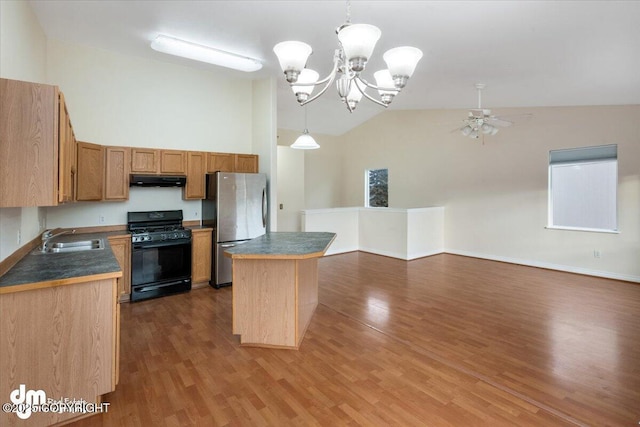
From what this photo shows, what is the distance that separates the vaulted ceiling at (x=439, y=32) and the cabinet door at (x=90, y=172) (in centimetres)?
127

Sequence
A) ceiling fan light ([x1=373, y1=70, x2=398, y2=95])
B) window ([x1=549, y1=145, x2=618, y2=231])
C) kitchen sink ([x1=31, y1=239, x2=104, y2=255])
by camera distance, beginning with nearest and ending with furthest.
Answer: ceiling fan light ([x1=373, y1=70, x2=398, y2=95]) → kitchen sink ([x1=31, y1=239, x2=104, y2=255]) → window ([x1=549, y1=145, x2=618, y2=231])

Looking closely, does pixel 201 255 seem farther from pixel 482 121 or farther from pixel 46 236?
pixel 482 121

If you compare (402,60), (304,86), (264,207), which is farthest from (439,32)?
(264,207)

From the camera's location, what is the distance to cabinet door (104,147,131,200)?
4.07 m

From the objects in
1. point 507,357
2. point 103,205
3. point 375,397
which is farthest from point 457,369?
point 103,205

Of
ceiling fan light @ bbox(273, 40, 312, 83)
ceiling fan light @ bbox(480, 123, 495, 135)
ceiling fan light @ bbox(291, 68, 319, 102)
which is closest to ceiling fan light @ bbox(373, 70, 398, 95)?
ceiling fan light @ bbox(291, 68, 319, 102)

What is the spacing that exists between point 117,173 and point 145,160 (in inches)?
14.9

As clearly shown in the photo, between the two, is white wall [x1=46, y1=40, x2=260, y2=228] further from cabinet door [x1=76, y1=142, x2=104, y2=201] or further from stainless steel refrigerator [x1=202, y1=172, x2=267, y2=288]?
stainless steel refrigerator [x1=202, y1=172, x2=267, y2=288]

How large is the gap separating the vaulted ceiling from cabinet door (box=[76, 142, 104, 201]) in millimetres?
1268

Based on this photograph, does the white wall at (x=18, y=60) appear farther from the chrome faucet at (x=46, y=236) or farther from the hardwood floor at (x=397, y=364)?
the hardwood floor at (x=397, y=364)

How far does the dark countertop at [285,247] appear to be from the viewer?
8.54 feet

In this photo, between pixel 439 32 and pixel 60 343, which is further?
pixel 439 32

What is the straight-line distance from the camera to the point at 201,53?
3771 millimetres

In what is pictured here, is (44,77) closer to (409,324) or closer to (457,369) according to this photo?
(409,324)
